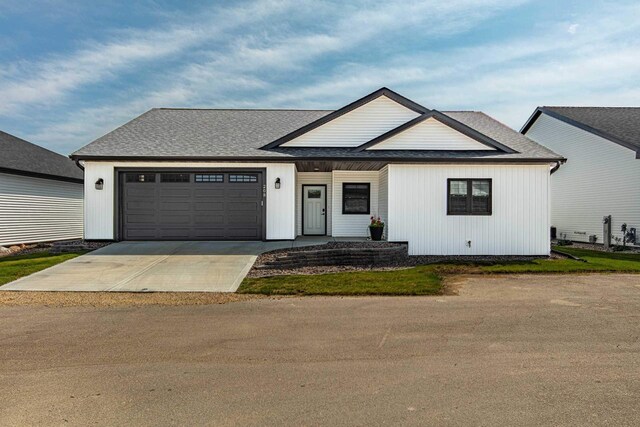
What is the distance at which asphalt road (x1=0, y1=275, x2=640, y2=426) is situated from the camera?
3469 mm

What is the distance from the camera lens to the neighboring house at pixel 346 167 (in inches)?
547

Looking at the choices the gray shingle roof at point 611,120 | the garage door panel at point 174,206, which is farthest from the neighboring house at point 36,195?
the gray shingle roof at point 611,120

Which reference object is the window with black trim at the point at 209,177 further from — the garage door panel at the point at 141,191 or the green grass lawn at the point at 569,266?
the green grass lawn at the point at 569,266

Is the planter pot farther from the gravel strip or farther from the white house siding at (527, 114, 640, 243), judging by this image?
the white house siding at (527, 114, 640, 243)

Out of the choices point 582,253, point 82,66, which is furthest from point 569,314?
point 82,66

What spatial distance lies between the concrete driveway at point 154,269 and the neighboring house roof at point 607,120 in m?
15.1

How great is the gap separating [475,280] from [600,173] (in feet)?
43.6

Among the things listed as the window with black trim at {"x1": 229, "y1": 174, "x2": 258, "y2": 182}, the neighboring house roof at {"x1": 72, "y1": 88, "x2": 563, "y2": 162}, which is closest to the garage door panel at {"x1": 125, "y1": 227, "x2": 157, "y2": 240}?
the neighboring house roof at {"x1": 72, "y1": 88, "x2": 563, "y2": 162}

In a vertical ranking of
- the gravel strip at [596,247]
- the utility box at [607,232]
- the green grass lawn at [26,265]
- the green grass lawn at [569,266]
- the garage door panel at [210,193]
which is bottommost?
the green grass lawn at [569,266]

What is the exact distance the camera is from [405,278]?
9.91 m

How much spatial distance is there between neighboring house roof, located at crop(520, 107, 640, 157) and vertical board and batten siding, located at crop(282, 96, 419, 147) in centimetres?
977

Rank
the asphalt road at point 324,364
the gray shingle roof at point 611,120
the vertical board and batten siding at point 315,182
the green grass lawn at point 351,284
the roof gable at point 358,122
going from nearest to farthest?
the asphalt road at point 324,364
the green grass lawn at point 351,284
the roof gable at point 358,122
the vertical board and batten siding at point 315,182
the gray shingle roof at point 611,120

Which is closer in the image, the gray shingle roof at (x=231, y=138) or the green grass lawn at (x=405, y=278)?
the green grass lawn at (x=405, y=278)

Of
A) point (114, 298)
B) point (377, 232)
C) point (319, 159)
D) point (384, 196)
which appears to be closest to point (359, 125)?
point (319, 159)
